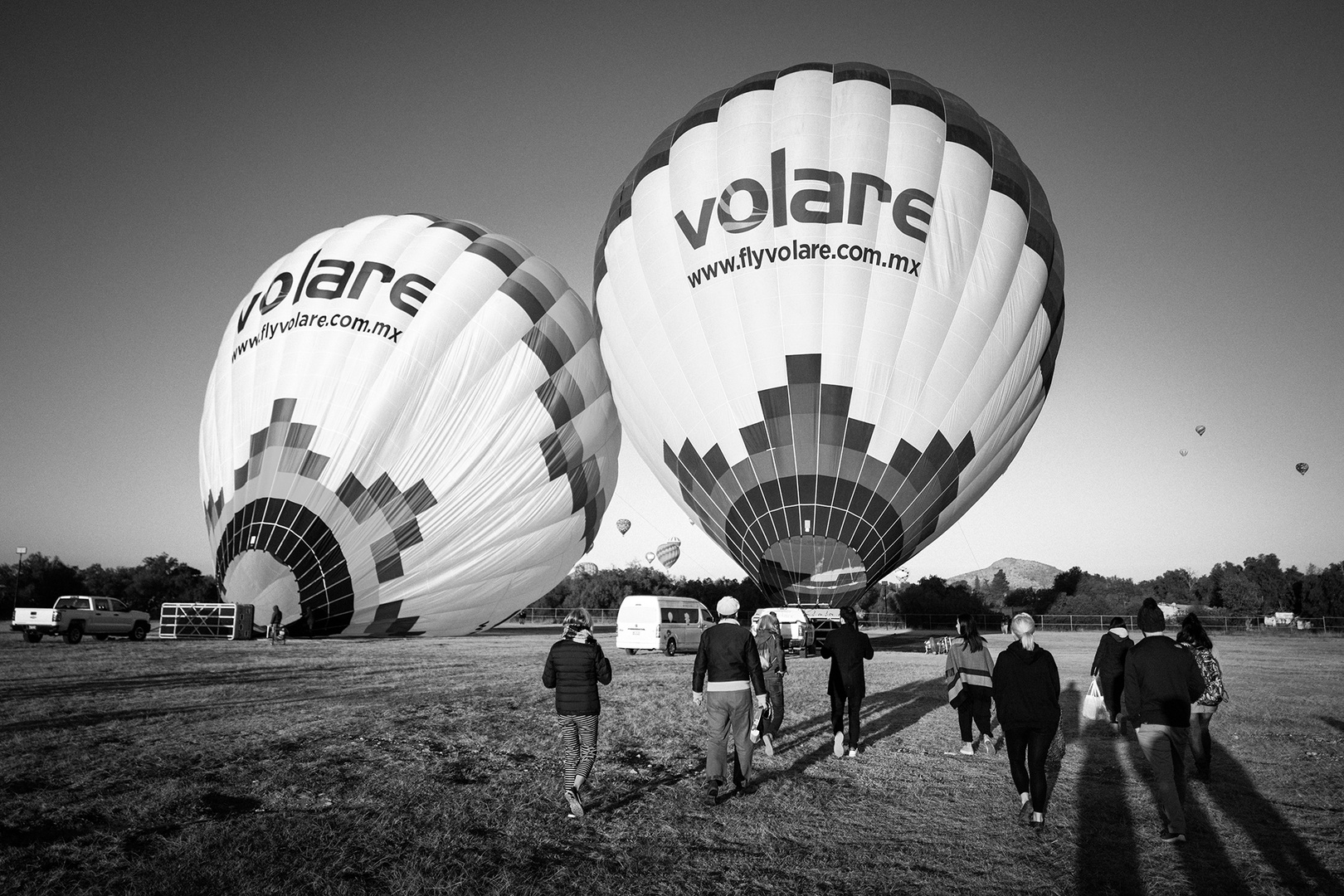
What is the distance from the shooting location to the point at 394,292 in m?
18.0

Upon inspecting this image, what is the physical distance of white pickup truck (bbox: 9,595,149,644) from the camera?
22.5m

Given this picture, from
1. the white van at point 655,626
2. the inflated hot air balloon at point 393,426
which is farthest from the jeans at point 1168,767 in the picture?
the white van at point 655,626

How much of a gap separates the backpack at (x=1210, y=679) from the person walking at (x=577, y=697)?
16.0 feet

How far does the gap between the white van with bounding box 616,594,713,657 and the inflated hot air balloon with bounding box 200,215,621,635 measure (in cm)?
378

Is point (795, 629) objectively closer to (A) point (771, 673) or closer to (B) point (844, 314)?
(B) point (844, 314)

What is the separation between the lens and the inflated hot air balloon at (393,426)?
17.0m

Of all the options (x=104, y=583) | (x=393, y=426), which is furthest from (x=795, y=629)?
(x=104, y=583)

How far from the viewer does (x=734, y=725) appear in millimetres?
6410

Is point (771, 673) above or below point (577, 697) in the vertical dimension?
below

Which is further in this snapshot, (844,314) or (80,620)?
(80,620)

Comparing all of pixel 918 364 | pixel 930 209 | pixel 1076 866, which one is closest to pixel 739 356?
pixel 918 364

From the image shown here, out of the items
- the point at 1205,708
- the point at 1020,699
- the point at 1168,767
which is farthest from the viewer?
the point at 1205,708

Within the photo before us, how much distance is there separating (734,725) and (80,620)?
937 inches

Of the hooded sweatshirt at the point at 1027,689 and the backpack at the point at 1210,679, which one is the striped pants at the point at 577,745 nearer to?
the hooded sweatshirt at the point at 1027,689
